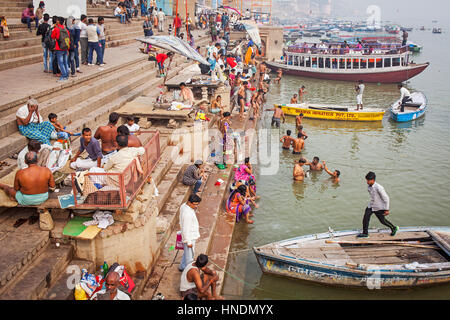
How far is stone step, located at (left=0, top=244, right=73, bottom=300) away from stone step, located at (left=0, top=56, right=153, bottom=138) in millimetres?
3526

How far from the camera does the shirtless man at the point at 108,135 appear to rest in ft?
24.0

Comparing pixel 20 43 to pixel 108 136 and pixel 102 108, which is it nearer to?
pixel 102 108

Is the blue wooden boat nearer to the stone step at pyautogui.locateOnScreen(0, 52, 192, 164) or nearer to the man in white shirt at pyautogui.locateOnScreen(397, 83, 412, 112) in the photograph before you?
the man in white shirt at pyautogui.locateOnScreen(397, 83, 412, 112)

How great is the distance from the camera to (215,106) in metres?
14.5

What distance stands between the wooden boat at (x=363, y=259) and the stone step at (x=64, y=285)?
3.12m

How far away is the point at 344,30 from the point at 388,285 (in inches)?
4755

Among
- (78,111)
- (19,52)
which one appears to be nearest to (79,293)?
(78,111)

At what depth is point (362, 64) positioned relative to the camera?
3020cm

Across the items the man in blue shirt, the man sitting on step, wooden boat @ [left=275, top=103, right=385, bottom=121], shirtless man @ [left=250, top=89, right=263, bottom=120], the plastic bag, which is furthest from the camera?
wooden boat @ [left=275, top=103, right=385, bottom=121]

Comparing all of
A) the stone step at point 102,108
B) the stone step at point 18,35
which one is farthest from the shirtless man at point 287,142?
the stone step at point 18,35

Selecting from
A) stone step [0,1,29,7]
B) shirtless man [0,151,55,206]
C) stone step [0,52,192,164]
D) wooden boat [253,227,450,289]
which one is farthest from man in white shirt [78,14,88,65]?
wooden boat [253,227,450,289]

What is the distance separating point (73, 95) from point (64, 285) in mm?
6578

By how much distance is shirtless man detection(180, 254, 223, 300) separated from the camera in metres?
5.54

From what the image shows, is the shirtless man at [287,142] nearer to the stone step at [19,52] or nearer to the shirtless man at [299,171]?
the shirtless man at [299,171]
